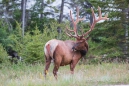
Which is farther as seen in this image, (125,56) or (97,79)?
(125,56)

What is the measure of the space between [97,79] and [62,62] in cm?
138

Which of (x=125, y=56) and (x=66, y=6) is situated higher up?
(x=66, y=6)

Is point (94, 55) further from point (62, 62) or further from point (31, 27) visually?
point (31, 27)

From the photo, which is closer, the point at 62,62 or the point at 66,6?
the point at 62,62

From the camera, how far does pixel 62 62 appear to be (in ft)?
34.2

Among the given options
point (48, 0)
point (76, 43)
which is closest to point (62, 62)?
point (76, 43)

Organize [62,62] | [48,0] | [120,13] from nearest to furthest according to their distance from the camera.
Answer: [62,62] < [120,13] < [48,0]

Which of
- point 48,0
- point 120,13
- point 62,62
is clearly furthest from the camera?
point 48,0

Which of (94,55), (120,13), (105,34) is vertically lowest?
(94,55)

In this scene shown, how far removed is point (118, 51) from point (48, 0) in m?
14.5

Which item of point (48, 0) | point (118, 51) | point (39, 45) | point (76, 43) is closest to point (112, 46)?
point (118, 51)

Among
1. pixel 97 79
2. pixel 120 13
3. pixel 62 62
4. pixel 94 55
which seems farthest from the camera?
pixel 94 55

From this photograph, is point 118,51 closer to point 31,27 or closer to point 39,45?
point 39,45

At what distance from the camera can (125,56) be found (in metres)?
20.7
